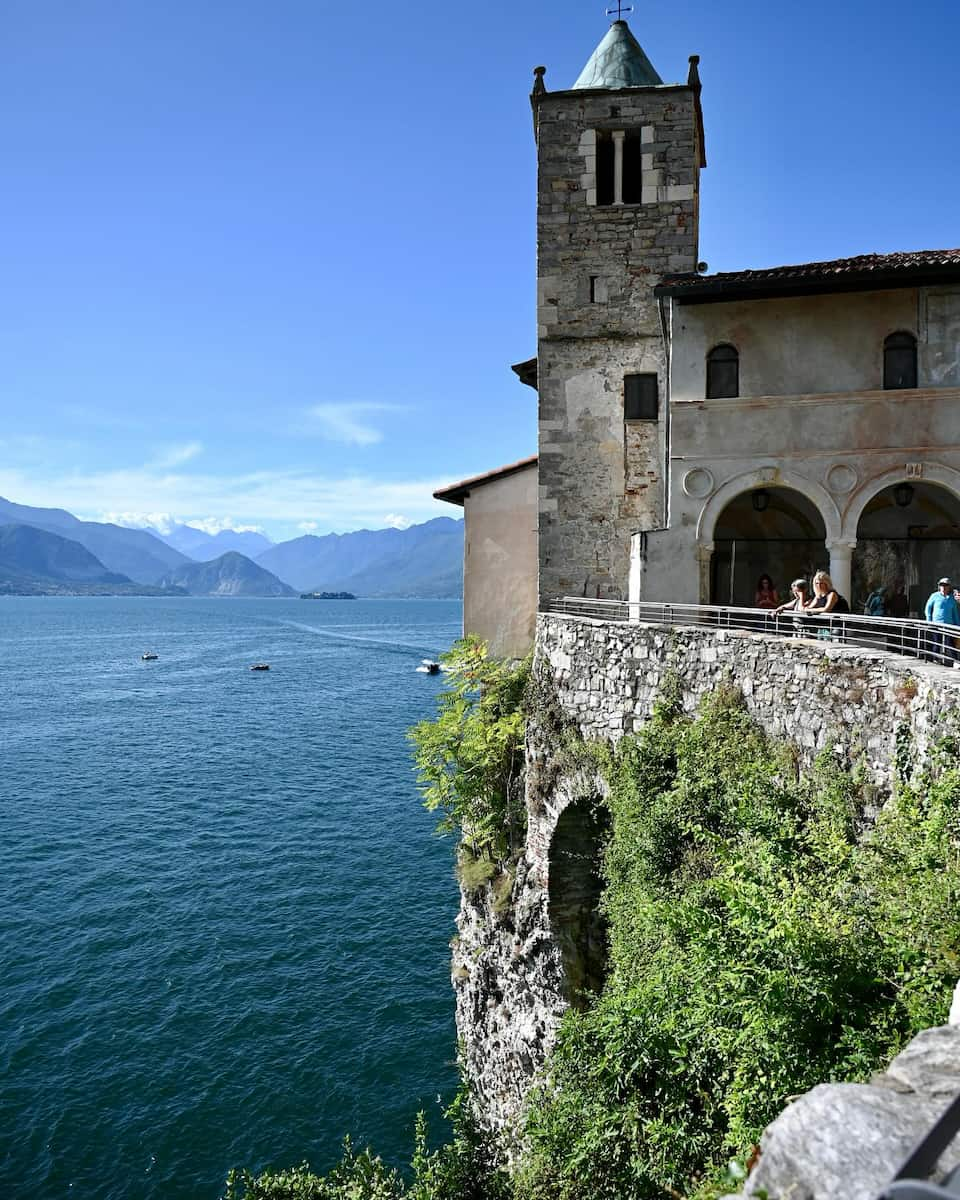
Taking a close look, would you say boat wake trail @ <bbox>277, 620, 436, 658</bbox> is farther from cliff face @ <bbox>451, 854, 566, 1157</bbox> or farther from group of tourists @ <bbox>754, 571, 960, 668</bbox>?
group of tourists @ <bbox>754, 571, 960, 668</bbox>

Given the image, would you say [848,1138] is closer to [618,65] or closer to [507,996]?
[507,996]

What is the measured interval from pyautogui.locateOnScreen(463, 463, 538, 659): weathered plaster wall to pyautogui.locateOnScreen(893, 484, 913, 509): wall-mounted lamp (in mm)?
8914

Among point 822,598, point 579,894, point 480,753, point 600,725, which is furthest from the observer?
point 480,753

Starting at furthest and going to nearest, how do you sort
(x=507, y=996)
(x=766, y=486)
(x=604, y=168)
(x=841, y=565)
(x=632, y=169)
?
(x=632, y=169)
(x=604, y=168)
(x=507, y=996)
(x=766, y=486)
(x=841, y=565)

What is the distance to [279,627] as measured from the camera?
502 ft

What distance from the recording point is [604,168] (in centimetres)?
2041

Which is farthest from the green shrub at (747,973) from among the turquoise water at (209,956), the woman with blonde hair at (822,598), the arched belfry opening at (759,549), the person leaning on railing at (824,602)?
the turquoise water at (209,956)

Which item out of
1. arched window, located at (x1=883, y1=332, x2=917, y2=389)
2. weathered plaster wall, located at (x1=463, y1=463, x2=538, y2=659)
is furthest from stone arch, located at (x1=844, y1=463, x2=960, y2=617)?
weathered plaster wall, located at (x1=463, y1=463, x2=538, y2=659)

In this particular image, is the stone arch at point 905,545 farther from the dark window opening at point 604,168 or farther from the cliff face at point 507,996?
the cliff face at point 507,996

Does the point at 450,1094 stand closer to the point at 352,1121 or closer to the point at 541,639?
the point at 352,1121

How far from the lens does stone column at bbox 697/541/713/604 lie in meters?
17.8

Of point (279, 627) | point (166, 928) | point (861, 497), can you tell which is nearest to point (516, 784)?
point (861, 497)

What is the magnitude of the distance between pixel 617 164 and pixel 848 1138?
70.5 ft

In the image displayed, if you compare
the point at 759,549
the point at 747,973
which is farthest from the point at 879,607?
the point at 747,973
